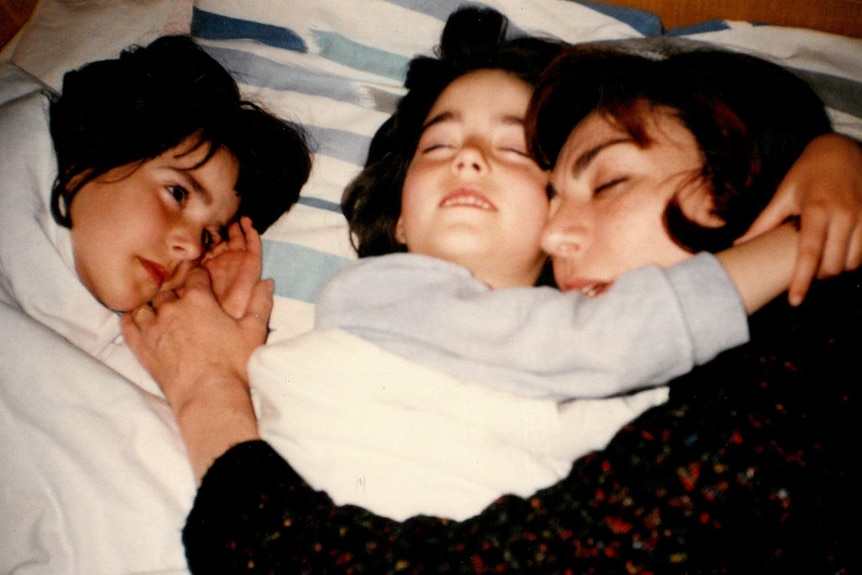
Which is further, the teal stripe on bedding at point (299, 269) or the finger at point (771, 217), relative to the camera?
the teal stripe on bedding at point (299, 269)

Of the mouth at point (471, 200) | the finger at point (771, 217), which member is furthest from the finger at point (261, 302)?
the finger at point (771, 217)

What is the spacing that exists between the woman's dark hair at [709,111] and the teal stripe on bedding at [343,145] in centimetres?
46

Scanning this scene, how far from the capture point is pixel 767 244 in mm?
800

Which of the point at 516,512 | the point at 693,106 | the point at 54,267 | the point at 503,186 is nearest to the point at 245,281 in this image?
the point at 54,267

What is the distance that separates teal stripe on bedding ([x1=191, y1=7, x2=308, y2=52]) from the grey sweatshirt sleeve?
757 millimetres

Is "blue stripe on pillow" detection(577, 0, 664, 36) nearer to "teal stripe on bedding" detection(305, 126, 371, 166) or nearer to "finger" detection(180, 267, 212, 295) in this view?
"teal stripe on bedding" detection(305, 126, 371, 166)

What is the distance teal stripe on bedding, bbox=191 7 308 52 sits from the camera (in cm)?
144

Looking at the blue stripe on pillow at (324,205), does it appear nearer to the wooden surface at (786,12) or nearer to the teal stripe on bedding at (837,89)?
the wooden surface at (786,12)

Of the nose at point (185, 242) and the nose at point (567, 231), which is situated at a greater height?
the nose at point (567, 231)

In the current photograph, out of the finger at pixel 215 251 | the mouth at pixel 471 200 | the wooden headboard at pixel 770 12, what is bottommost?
the finger at pixel 215 251

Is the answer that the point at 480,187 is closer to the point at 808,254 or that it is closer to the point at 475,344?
the point at 475,344

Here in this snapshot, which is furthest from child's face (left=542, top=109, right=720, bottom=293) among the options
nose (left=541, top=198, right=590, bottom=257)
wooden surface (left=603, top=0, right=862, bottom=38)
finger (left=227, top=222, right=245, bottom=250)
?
finger (left=227, top=222, right=245, bottom=250)

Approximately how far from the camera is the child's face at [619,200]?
0.89 m

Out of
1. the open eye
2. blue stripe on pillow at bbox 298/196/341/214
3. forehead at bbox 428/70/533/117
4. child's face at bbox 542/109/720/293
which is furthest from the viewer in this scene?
blue stripe on pillow at bbox 298/196/341/214
